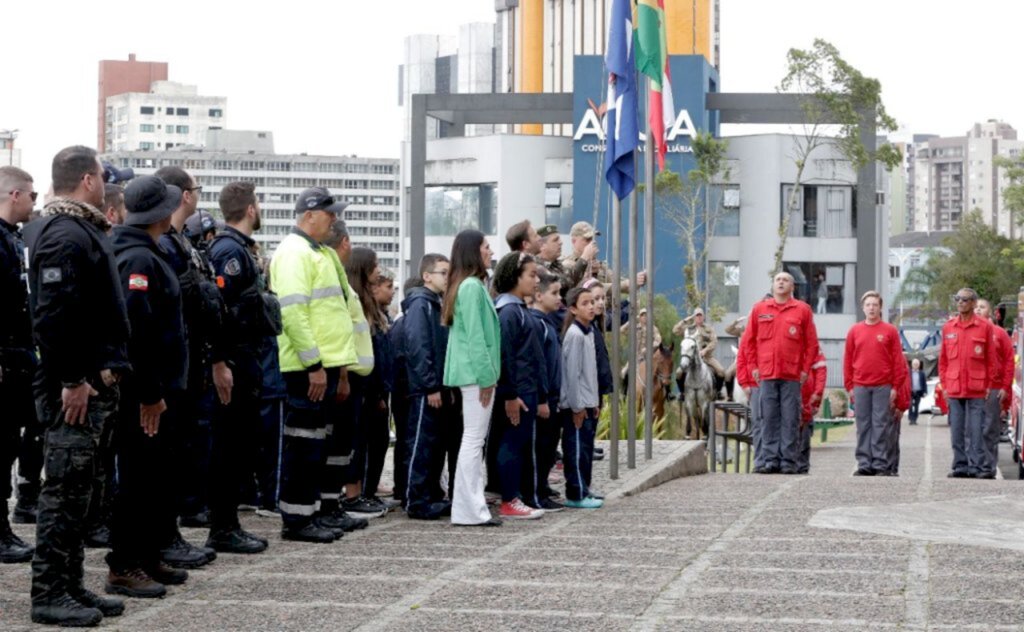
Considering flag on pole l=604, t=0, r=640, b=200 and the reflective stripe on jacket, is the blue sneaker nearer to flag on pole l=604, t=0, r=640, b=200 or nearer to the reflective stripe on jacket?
the reflective stripe on jacket

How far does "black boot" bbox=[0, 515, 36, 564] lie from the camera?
901 centimetres

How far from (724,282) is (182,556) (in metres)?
72.4

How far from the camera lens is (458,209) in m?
83.1

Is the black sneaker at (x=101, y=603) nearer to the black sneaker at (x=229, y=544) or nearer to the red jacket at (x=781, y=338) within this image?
the black sneaker at (x=229, y=544)

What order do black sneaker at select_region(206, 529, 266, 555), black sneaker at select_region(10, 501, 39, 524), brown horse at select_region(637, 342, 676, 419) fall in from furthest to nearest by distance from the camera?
1. brown horse at select_region(637, 342, 676, 419)
2. black sneaker at select_region(10, 501, 39, 524)
3. black sneaker at select_region(206, 529, 266, 555)

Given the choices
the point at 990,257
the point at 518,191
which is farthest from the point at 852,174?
the point at 990,257

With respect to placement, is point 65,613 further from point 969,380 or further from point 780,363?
point 969,380

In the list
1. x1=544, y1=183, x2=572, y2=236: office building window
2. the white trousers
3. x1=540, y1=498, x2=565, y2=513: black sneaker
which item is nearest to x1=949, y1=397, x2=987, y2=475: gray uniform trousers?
x1=540, y1=498, x2=565, y2=513: black sneaker

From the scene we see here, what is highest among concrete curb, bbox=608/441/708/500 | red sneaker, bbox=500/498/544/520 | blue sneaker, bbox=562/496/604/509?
red sneaker, bbox=500/498/544/520

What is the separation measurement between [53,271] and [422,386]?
412 centimetres

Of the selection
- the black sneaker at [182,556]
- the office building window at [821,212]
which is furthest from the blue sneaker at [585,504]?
the office building window at [821,212]

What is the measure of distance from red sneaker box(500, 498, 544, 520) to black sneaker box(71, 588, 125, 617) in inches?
170

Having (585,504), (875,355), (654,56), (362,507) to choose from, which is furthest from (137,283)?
(875,355)

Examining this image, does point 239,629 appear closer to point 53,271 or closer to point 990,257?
point 53,271
